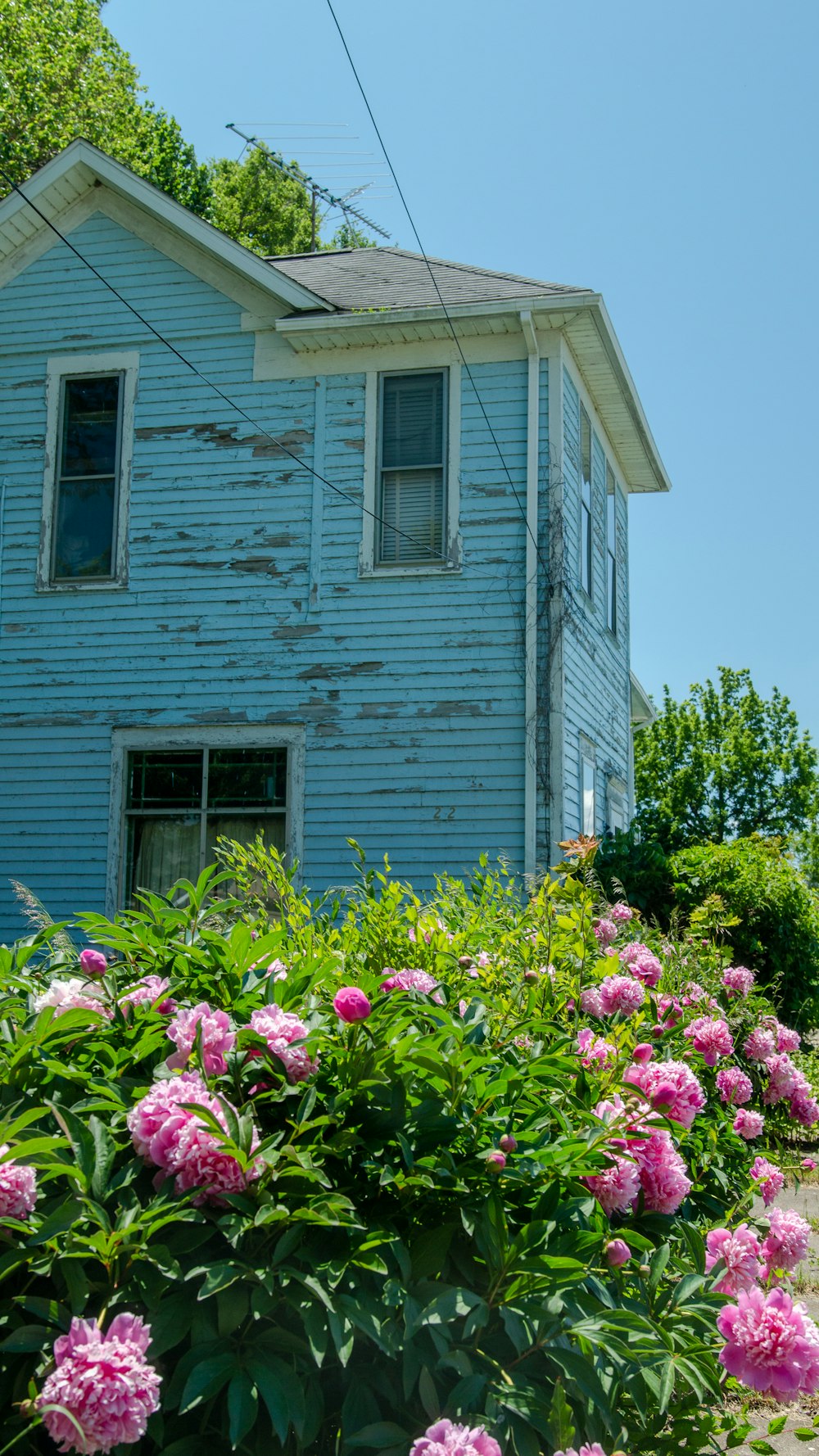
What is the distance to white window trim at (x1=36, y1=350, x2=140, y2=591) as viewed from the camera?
11.3 meters

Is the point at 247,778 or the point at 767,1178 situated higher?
the point at 247,778

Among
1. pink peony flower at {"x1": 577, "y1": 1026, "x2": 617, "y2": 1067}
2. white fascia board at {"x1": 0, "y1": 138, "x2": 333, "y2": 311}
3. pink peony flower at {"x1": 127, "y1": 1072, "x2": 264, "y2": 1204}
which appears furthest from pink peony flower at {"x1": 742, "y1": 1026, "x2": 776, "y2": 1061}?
white fascia board at {"x1": 0, "y1": 138, "x2": 333, "y2": 311}

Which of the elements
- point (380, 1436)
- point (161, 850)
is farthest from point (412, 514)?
point (380, 1436)

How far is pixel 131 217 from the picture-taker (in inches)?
468

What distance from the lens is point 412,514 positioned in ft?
36.0

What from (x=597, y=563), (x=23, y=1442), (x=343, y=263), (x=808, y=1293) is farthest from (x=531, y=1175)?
(x=343, y=263)

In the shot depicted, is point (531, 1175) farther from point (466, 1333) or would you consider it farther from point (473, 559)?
point (473, 559)

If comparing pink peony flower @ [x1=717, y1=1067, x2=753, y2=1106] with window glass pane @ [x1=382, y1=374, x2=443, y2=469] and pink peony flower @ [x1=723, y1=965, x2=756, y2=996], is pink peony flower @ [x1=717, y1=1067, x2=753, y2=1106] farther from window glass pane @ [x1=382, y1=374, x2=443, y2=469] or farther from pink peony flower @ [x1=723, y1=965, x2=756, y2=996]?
window glass pane @ [x1=382, y1=374, x2=443, y2=469]

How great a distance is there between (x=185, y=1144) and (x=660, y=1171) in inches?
40.3

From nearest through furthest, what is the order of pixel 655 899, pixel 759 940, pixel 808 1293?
pixel 808 1293, pixel 759 940, pixel 655 899

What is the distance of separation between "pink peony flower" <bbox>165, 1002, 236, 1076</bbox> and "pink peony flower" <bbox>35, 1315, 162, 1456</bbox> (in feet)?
1.73

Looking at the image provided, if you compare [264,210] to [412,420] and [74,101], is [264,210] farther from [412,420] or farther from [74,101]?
[412,420]

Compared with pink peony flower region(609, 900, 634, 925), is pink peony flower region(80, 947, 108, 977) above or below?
below

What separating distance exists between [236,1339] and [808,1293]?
3.81 metres
